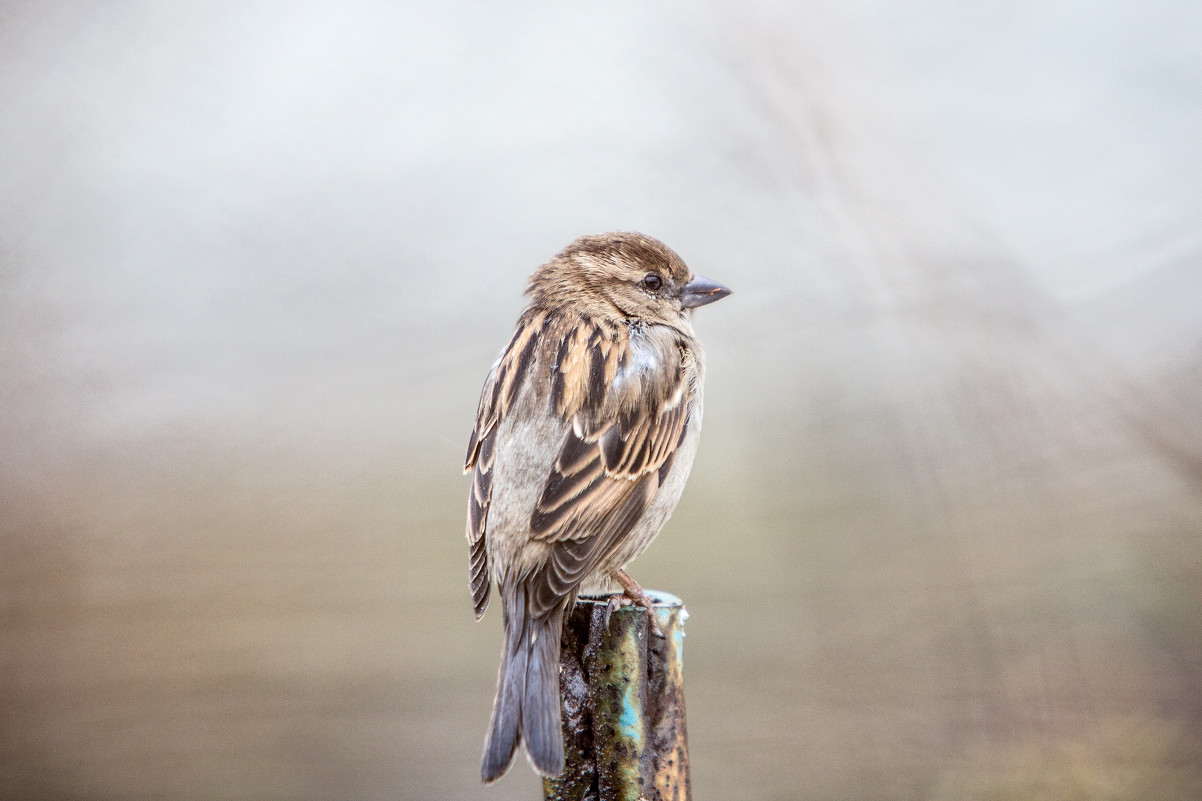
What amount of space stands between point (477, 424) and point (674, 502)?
632mm

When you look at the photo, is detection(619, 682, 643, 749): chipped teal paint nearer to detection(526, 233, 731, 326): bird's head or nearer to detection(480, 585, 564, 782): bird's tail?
detection(480, 585, 564, 782): bird's tail

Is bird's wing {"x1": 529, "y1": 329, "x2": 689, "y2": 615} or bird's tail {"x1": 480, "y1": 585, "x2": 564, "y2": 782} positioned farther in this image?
bird's wing {"x1": 529, "y1": 329, "x2": 689, "y2": 615}

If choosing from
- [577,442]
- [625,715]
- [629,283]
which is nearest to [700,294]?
[629,283]

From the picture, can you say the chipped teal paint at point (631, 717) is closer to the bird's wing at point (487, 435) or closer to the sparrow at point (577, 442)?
the sparrow at point (577, 442)

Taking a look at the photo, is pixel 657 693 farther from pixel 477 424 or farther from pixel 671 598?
pixel 477 424

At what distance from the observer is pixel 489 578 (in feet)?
8.48

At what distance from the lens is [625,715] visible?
1984 mm

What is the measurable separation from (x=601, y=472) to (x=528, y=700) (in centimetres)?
72

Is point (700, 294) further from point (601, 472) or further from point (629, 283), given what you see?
point (601, 472)

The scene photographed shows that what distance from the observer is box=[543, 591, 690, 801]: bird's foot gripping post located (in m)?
1.96

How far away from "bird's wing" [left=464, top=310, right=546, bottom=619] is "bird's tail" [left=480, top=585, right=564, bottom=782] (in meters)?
0.32

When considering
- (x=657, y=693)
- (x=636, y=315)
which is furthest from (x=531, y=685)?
(x=636, y=315)

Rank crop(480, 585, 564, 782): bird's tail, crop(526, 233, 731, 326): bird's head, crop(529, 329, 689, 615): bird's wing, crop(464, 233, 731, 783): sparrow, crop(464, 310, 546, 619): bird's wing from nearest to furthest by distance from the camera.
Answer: crop(480, 585, 564, 782): bird's tail
crop(464, 233, 731, 783): sparrow
crop(529, 329, 689, 615): bird's wing
crop(464, 310, 546, 619): bird's wing
crop(526, 233, 731, 326): bird's head

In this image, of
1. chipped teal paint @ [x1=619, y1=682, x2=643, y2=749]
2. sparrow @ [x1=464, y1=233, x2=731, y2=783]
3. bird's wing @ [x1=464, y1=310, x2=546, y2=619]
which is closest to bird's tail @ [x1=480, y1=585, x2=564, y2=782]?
sparrow @ [x1=464, y1=233, x2=731, y2=783]
